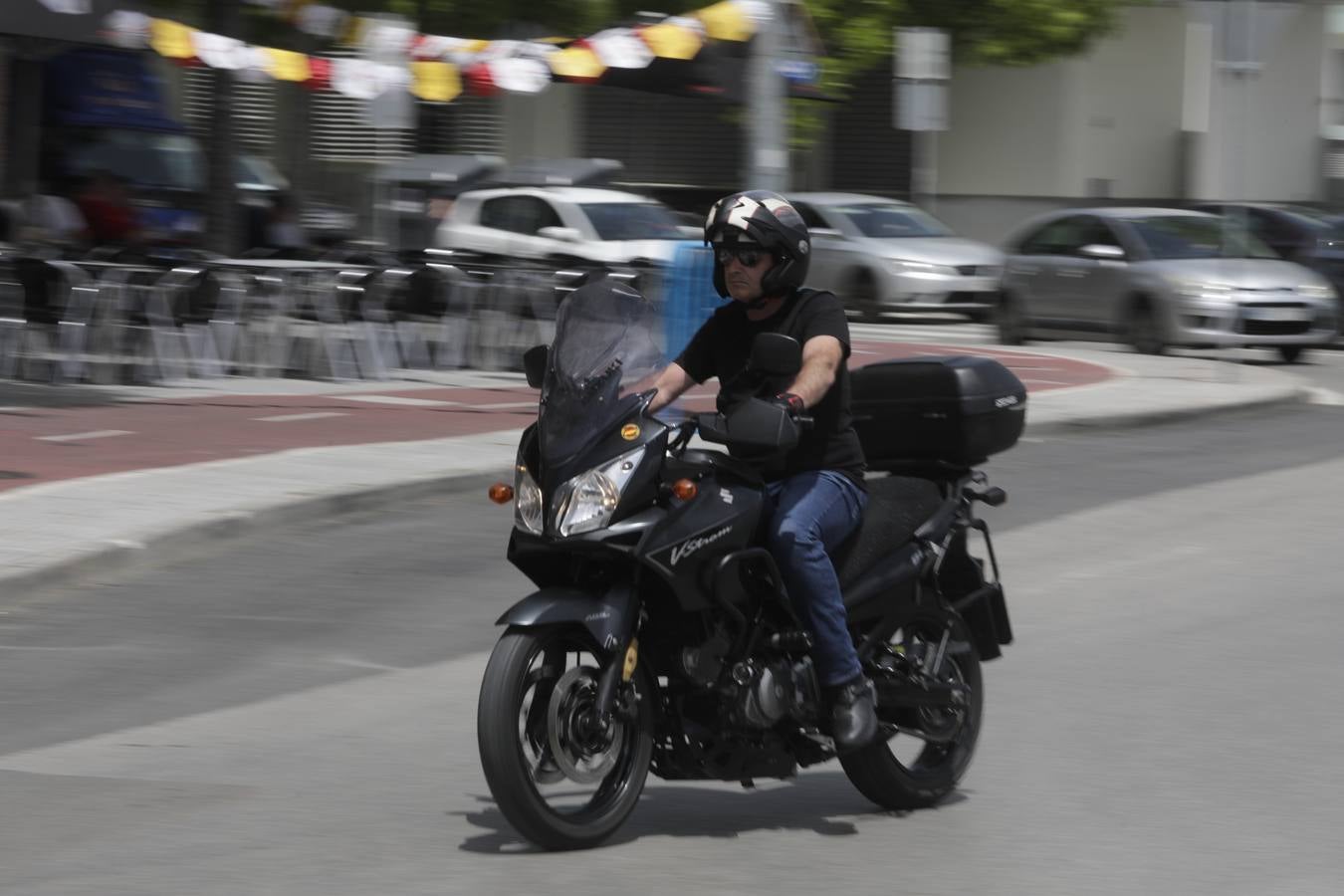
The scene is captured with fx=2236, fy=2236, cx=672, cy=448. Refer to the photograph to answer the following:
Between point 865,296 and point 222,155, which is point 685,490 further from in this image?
point 865,296

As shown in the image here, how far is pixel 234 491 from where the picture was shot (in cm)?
1116

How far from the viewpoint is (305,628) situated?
8.45m

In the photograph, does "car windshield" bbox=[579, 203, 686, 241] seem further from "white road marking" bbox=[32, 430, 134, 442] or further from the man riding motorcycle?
the man riding motorcycle

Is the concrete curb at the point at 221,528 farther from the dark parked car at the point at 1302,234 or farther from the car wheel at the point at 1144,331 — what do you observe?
the dark parked car at the point at 1302,234

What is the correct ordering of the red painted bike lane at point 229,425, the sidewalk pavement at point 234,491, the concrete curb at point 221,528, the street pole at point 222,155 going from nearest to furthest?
1. the concrete curb at point 221,528
2. the sidewalk pavement at point 234,491
3. the red painted bike lane at point 229,425
4. the street pole at point 222,155

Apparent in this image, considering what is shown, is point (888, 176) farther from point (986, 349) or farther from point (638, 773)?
point (638, 773)

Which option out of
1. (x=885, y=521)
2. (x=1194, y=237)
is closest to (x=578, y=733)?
(x=885, y=521)

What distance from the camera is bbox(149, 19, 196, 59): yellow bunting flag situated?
21.4 meters

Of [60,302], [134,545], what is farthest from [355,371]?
[134,545]

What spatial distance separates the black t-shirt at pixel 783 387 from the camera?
5.55 metres

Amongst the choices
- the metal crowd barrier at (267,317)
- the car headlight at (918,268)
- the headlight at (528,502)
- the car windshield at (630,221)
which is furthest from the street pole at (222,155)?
the headlight at (528,502)

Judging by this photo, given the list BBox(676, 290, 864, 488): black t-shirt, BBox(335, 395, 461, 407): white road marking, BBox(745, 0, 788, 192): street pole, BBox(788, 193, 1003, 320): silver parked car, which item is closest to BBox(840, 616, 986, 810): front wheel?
BBox(676, 290, 864, 488): black t-shirt

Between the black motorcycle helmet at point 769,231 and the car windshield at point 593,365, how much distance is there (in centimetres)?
27

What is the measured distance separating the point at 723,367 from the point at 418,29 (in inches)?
815
